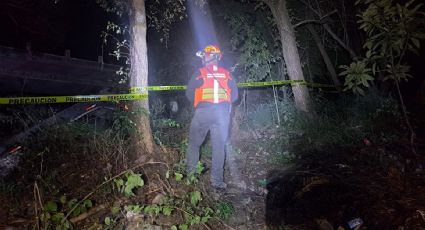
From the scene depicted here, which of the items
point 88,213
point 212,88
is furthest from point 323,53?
point 88,213

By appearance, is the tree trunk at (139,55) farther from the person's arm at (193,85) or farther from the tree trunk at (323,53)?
the tree trunk at (323,53)

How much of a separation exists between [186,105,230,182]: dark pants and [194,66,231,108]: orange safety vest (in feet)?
0.40

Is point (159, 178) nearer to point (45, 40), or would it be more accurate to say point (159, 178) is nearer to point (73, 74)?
point (73, 74)

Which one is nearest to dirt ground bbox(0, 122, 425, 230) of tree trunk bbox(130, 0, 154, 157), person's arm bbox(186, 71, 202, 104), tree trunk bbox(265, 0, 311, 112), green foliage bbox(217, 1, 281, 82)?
tree trunk bbox(130, 0, 154, 157)

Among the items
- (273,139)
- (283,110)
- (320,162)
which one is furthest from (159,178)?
(283,110)

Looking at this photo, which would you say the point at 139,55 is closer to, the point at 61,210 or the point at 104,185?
the point at 104,185

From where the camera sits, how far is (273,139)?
7.39 metres

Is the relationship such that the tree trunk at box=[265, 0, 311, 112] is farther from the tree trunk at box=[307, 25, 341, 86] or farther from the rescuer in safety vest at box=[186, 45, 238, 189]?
the rescuer in safety vest at box=[186, 45, 238, 189]

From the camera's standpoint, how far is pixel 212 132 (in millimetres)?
5516

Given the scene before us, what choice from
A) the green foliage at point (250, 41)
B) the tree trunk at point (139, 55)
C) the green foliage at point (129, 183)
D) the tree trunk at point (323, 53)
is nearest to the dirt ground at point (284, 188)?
the green foliage at point (129, 183)

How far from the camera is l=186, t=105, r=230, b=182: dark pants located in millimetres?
5363

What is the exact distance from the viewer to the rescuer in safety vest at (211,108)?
535 centimetres

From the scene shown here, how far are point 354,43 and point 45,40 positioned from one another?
41.1ft

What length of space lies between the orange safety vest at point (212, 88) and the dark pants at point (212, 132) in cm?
12
